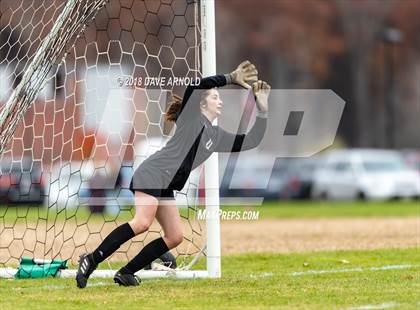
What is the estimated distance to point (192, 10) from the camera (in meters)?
11.4

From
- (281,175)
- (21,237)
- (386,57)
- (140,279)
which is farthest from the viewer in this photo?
(386,57)

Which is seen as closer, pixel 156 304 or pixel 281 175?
pixel 156 304

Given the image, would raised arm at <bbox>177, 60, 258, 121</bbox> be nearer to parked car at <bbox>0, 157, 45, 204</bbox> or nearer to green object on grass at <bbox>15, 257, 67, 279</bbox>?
green object on grass at <bbox>15, 257, 67, 279</bbox>

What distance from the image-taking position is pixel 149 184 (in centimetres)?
973

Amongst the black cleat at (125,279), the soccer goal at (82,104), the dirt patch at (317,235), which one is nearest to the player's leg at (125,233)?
the black cleat at (125,279)

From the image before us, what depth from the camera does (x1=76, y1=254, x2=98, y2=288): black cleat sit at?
9852 mm

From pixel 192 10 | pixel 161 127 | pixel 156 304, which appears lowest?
pixel 156 304

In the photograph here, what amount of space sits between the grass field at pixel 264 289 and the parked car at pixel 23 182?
26cm

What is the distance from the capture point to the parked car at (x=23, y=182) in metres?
13.0

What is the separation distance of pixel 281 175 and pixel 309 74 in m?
21.0

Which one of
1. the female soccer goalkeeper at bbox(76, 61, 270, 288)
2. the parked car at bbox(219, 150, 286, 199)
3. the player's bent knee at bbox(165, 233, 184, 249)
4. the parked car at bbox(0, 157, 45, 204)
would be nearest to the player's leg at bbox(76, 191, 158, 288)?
the female soccer goalkeeper at bbox(76, 61, 270, 288)

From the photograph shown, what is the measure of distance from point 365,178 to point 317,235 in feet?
69.9

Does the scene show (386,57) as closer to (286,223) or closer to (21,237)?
(286,223)

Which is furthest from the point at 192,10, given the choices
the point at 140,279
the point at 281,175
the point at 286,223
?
the point at 281,175
